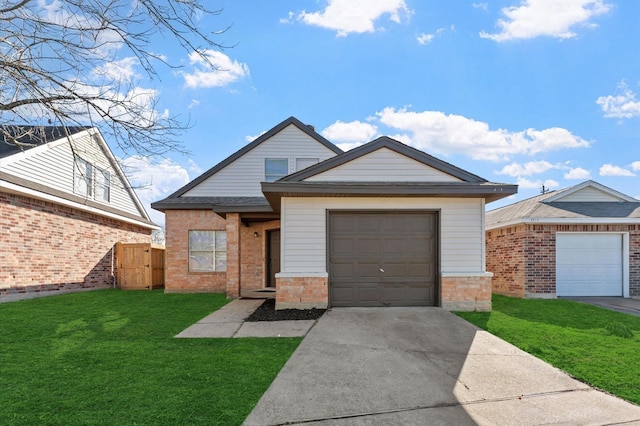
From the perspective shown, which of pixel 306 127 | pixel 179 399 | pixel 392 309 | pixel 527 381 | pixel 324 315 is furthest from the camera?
pixel 306 127

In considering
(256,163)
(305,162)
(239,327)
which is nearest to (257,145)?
(256,163)

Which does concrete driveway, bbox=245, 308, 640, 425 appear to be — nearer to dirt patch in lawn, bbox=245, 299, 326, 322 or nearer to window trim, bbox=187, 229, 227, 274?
dirt patch in lawn, bbox=245, 299, 326, 322

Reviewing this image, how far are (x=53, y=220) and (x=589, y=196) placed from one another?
1907cm

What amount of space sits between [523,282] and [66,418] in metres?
12.1

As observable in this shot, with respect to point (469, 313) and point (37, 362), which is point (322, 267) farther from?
point (37, 362)

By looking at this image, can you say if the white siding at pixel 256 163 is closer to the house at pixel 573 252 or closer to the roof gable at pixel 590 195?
the house at pixel 573 252

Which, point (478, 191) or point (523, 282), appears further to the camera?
point (523, 282)

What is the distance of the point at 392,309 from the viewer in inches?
331

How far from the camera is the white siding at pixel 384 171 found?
29.4 ft

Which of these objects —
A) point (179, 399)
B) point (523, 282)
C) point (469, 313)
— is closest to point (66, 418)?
point (179, 399)

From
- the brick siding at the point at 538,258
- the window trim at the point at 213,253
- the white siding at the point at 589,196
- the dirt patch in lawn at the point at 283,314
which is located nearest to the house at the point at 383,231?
the dirt patch in lawn at the point at 283,314

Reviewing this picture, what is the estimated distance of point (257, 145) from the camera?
14164 mm

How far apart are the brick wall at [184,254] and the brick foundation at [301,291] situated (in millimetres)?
5304

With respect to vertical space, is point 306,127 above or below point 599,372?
above
